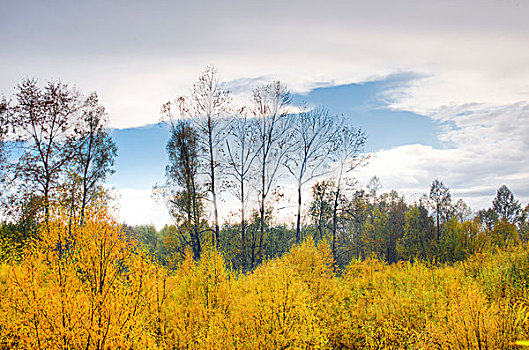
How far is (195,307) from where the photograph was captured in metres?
21.1

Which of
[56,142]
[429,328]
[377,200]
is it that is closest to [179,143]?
[56,142]

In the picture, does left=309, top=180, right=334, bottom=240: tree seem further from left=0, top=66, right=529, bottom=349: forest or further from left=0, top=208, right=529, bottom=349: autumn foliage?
left=0, top=208, right=529, bottom=349: autumn foliage

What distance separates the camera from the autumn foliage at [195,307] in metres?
15.3

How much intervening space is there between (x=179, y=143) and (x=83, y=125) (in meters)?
7.71

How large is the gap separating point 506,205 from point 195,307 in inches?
3566

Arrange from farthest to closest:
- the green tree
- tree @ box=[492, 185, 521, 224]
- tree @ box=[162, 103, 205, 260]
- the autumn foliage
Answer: tree @ box=[492, 185, 521, 224]
the green tree
tree @ box=[162, 103, 205, 260]
the autumn foliage

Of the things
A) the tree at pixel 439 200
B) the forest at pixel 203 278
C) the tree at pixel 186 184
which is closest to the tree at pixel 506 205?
the tree at pixel 439 200

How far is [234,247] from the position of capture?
126ft

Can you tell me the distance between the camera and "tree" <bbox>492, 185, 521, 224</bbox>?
83875mm

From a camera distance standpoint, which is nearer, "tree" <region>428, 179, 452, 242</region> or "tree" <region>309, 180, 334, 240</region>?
"tree" <region>309, 180, 334, 240</region>

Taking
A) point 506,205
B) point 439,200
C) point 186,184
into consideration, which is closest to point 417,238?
point 439,200

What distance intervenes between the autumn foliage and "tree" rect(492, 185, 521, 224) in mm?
75244

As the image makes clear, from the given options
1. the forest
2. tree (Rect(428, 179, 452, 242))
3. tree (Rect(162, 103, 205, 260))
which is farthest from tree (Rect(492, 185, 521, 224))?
tree (Rect(162, 103, 205, 260))

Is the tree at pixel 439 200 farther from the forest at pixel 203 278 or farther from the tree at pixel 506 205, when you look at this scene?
the tree at pixel 506 205
